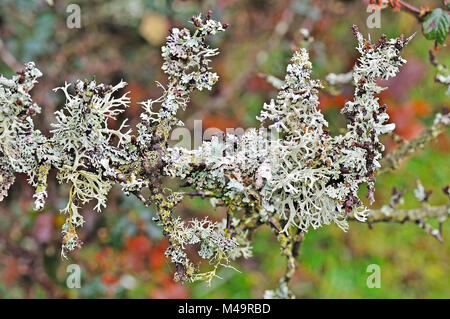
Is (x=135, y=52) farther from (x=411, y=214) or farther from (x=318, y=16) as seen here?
(x=411, y=214)

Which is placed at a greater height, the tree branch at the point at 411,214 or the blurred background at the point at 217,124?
the blurred background at the point at 217,124

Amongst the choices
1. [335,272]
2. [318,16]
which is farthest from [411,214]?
[318,16]

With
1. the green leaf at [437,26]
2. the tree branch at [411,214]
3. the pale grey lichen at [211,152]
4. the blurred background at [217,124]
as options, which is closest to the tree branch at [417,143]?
the tree branch at [411,214]

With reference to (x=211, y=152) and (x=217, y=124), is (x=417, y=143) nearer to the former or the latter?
(x=211, y=152)

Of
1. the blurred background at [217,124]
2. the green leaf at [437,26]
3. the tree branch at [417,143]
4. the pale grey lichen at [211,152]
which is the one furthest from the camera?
the blurred background at [217,124]

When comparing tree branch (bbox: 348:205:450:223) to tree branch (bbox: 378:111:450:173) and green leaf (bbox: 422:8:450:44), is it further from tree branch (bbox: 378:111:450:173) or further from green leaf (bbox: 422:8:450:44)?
green leaf (bbox: 422:8:450:44)

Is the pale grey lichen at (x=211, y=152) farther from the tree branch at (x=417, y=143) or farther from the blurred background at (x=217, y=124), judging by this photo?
the blurred background at (x=217, y=124)
